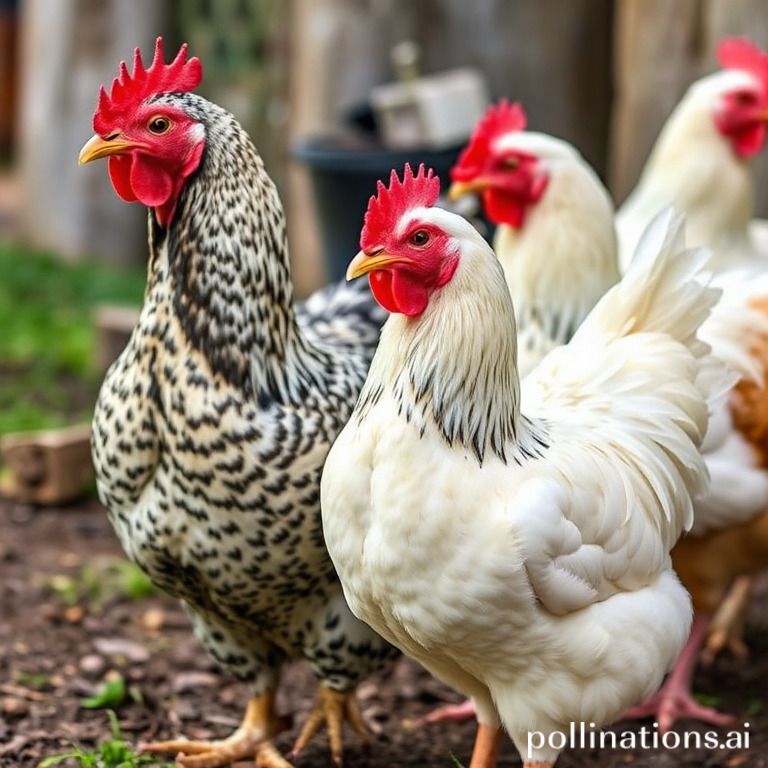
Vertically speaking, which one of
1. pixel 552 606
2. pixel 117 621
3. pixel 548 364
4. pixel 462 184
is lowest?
pixel 117 621

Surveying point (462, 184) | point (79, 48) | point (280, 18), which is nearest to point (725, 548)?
point (462, 184)

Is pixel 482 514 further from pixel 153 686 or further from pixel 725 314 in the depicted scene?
pixel 153 686

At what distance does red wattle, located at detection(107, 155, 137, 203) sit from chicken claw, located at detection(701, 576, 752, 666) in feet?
8.01

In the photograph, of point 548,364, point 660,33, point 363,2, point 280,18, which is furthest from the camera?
point 280,18

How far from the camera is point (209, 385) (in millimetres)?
3039

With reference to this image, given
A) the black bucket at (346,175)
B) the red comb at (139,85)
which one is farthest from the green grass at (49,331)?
the red comb at (139,85)

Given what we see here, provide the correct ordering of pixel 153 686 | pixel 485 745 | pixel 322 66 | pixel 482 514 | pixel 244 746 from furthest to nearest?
pixel 322 66, pixel 153 686, pixel 244 746, pixel 485 745, pixel 482 514

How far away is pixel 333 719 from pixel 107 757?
0.59 meters

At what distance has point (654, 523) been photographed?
3.01 m

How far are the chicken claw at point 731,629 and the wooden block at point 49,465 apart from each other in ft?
8.25

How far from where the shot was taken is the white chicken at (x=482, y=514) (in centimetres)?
266

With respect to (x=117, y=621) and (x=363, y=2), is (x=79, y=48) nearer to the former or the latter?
(x=363, y=2)

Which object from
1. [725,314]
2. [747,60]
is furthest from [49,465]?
[747,60]

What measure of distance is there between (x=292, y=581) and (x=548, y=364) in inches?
33.4
